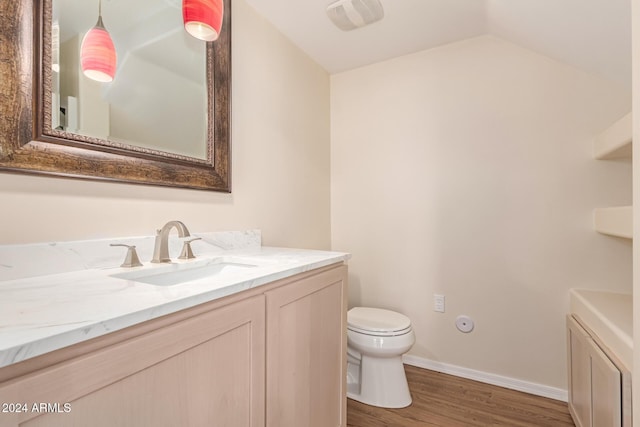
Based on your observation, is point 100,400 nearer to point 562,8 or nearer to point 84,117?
point 84,117

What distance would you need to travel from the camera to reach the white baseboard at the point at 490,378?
67.7 inches

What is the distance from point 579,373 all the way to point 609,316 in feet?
1.21

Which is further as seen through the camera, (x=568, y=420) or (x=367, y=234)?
(x=367, y=234)

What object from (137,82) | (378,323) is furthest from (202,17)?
(378,323)

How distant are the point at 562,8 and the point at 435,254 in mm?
1425

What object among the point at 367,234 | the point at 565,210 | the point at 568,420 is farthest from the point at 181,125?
the point at 568,420

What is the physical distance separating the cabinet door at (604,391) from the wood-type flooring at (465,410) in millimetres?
415

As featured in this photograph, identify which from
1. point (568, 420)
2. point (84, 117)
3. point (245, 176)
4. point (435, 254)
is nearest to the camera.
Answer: point (84, 117)

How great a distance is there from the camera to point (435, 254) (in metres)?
2.04

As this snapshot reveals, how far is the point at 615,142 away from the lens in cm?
136

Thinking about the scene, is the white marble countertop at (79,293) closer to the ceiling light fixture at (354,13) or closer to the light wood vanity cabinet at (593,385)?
the light wood vanity cabinet at (593,385)

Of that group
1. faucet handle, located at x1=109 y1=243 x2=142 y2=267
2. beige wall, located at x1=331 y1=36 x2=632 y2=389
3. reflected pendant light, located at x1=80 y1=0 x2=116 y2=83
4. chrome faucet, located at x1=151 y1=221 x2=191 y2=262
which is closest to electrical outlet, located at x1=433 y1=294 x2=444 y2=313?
beige wall, located at x1=331 y1=36 x2=632 y2=389

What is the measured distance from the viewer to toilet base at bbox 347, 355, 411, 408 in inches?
65.1

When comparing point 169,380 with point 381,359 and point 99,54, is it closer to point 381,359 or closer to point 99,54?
point 99,54
